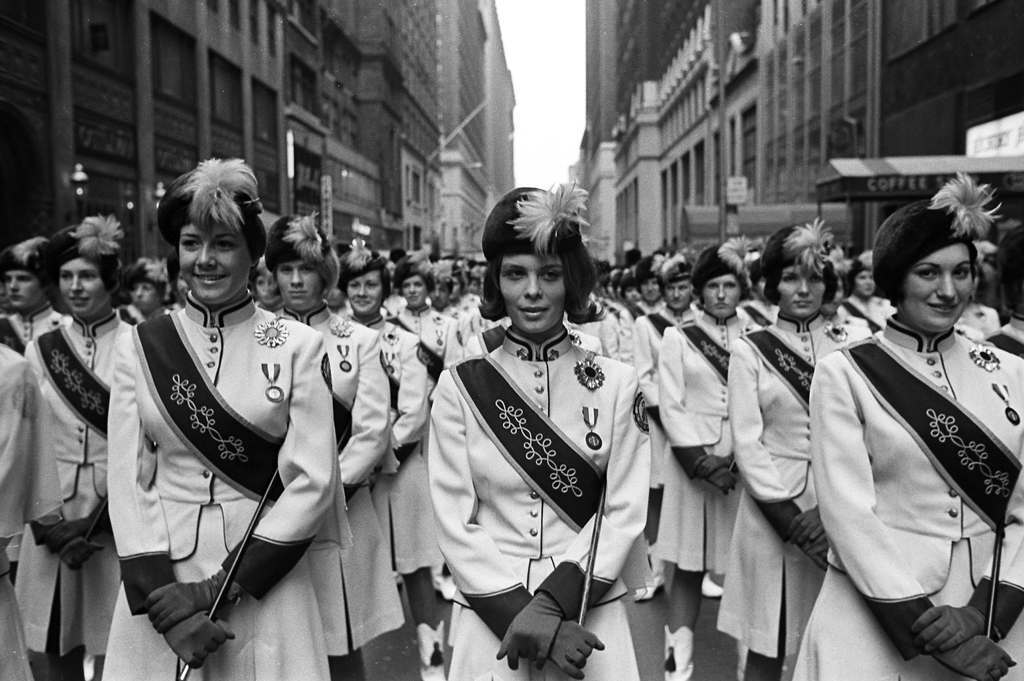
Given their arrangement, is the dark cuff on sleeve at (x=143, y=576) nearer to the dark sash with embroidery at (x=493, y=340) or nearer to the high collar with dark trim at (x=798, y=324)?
the dark sash with embroidery at (x=493, y=340)

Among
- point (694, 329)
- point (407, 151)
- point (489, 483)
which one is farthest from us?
point (407, 151)

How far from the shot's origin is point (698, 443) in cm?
610

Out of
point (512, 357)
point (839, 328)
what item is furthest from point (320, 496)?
point (839, 328)

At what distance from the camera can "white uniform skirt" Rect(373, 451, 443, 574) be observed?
6.12 metres

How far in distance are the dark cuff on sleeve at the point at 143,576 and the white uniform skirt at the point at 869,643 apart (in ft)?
6.71

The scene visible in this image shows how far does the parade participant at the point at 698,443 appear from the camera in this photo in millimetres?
6082

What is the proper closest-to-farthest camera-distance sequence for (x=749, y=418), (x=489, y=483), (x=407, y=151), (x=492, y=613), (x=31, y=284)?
(x=492, y=613)
(x=489, y=483)
(x=749, y=418)
(x=31, y=284)
(x=407, y=151)

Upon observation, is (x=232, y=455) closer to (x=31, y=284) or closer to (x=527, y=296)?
(x=527, y=296)

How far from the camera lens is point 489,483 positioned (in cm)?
336

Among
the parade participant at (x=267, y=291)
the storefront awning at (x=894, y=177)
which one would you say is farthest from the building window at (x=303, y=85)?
the parade participant at (x=267, y=291)

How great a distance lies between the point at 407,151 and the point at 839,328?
65313 millimetres

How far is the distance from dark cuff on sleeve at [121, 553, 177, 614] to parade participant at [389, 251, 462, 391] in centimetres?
531

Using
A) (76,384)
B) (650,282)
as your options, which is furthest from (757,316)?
(650,282)

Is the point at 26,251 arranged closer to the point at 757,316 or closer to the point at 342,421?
the point at 342,421
